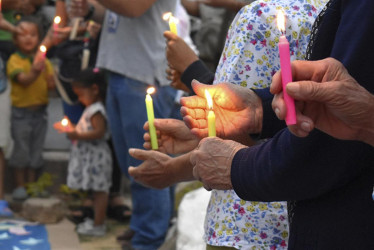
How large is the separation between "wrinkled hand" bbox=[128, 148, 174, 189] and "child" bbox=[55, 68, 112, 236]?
2.76 m

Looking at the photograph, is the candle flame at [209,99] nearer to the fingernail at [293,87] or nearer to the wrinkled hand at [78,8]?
the fingernail at [293,87]

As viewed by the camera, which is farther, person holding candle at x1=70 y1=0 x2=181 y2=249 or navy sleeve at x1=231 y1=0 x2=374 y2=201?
person holding candle at x1=70 y1=0 x2=181 y2=249

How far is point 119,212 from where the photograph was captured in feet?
20.1

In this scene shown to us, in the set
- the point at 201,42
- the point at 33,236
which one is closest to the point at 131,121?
the point at 33,236

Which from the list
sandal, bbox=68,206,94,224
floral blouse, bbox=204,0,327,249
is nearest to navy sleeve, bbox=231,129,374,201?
floral blouse, bbox=204,0,327,249

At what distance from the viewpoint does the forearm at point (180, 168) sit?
2.77 m

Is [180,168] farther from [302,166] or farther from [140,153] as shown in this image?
[302,166]

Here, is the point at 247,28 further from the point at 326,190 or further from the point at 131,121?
the point at 131,121

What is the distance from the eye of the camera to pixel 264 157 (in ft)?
5.93

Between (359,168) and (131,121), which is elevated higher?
(359,168)

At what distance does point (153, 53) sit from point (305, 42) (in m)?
2.46

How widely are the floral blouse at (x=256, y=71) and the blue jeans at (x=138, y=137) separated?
234cm

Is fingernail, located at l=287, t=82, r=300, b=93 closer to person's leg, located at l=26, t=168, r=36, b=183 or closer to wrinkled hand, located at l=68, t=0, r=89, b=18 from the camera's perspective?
wrinkled hand, located at l=68, t=0, r=89, b=18

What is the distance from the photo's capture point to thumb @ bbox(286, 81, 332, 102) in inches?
57.2
